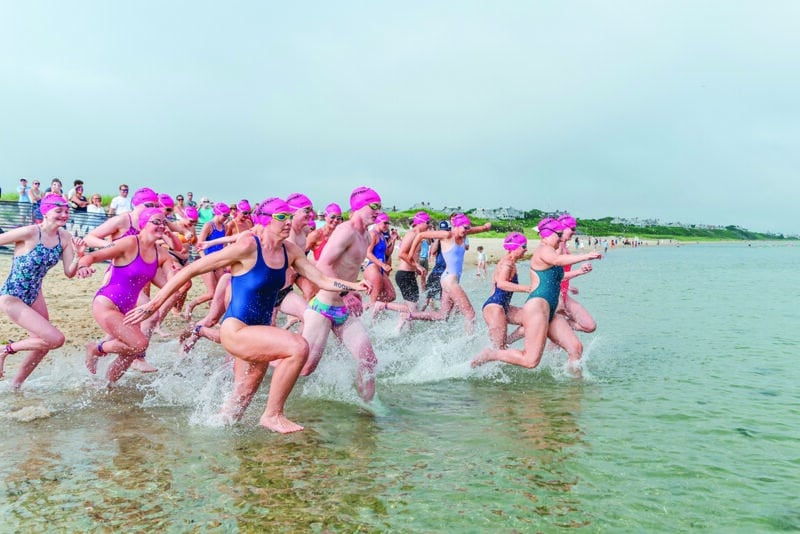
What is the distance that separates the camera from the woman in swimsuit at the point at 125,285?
7.14 m

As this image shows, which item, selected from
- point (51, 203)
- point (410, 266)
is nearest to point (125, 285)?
point (51, 203)

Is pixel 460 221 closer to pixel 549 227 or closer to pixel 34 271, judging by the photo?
pixel 549 227

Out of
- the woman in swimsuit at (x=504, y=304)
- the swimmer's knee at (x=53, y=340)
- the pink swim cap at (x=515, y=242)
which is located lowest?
the swimmer's knee at (x=53, y=340)

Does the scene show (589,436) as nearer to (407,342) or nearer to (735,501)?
(735,501)

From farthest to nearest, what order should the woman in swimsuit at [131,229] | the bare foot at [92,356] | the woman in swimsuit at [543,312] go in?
1. the woman in swimsuit at [543,312]
2. the woman in swimsuit at [131,229]
3. the bare foot at [92,356]

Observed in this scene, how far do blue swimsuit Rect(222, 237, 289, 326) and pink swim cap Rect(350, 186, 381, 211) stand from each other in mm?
1476

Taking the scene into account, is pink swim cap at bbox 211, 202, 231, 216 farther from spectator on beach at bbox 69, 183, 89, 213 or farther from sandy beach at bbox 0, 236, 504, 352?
spectator on beach at bbox 69, 183, 89, 213

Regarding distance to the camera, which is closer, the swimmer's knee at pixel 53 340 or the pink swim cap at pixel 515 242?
the swimmer's knee at pixel 53 340

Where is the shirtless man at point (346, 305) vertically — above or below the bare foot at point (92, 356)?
above

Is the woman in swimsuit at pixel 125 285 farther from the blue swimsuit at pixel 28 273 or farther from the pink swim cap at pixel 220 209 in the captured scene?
the pink swim cap at pixel 220 209

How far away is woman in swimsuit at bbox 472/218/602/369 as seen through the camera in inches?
318

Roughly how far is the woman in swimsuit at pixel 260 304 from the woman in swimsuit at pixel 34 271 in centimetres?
210

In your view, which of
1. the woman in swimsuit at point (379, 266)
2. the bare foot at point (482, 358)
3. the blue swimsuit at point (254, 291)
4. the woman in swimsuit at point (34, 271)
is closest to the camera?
the blue swimsuit at point (254, 291)

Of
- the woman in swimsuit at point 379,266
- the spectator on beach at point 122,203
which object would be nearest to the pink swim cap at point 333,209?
the woman in swimsuit at point 379,266
